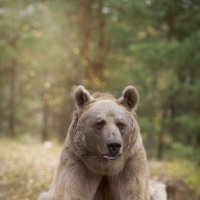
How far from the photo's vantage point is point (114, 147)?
4.44m

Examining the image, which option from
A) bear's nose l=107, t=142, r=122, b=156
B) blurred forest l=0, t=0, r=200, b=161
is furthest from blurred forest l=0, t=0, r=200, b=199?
bear's nose l=107, t=142, r=122, b=156

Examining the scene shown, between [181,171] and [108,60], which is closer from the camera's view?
[181,171]

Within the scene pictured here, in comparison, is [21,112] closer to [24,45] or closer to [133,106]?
[24,45]

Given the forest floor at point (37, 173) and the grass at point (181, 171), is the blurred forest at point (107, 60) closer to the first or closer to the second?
the grass at point (181, 171)

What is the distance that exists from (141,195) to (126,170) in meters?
0.30

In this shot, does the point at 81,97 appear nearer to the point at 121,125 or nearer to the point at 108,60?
the point at 121,125

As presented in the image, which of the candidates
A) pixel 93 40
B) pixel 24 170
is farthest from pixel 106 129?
pixel 93 40

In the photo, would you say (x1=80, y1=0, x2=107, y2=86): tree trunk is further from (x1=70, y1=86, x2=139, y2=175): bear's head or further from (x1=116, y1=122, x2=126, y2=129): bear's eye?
(x1=116, y1=122, x2=126, y2=129): bear's eye

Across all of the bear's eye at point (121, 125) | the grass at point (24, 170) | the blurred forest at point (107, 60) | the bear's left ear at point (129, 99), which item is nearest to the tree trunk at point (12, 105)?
the blurred forest at point (107, 60)

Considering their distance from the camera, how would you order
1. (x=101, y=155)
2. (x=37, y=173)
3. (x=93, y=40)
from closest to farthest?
(x=101, y=155), (x=37, y=173), (x=93, y=40)

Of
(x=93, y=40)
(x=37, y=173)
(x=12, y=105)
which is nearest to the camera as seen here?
(x=37, y=173)

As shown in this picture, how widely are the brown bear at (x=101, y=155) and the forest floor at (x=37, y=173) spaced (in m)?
3.08

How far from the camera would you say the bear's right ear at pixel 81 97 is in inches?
193

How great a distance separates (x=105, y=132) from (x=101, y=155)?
9.4 inches
